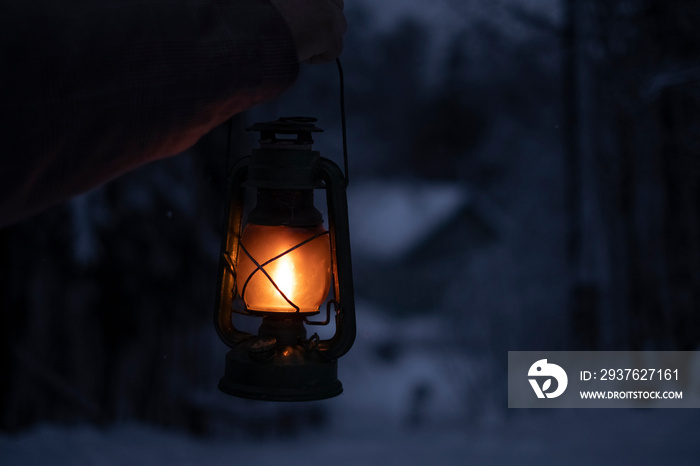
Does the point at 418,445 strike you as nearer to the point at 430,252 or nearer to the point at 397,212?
the point at 430,252

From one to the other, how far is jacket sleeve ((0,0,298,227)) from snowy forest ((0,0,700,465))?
1303 millimetres

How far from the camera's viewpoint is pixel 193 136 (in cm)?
68

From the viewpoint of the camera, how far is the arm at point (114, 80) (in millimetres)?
546

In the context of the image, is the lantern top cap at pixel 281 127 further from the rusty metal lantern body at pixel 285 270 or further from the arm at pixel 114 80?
the arm at pixel 114 80

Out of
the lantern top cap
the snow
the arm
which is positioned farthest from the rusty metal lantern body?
the snow

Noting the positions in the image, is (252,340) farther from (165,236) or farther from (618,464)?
(618,464)

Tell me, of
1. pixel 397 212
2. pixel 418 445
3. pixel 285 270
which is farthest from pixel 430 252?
pixel 285 270

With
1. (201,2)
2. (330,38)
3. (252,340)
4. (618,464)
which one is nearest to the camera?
(201,2)

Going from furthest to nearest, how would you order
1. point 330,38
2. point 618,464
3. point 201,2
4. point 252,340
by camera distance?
1. point 618,464
2. point 252,340
3. point 330,38
4. point 201,2

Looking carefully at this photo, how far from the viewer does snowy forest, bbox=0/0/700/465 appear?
1979mm

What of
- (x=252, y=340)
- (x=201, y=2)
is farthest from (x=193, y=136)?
(x=252, y=340)

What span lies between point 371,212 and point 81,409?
94 centimetres

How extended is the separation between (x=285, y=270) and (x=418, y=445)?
108 centimetres

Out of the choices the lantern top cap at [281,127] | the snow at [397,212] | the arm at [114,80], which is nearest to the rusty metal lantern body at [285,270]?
the lantern top cap at [281,127]
